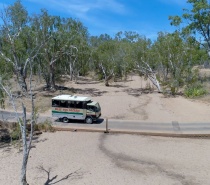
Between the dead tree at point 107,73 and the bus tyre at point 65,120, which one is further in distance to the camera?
the dead tree at point 107,73

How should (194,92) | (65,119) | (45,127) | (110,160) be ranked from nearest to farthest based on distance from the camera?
Answer: (110,160), (45,127), (65,119), (194,92)

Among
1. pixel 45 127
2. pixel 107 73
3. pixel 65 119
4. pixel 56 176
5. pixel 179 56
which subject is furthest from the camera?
pixel 107 73

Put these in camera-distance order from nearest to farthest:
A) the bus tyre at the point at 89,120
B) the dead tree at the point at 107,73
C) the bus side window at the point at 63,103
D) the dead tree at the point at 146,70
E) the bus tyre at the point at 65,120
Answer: the bus side window at the point at 63,103
the bus tyre at the point at 89,120
the bus tyre at the point at 65,120
the dead tree at the point at 146,70
the dead tree at the point at 107,73

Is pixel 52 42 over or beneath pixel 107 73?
over

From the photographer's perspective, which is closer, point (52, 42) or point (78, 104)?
point (78, 104)

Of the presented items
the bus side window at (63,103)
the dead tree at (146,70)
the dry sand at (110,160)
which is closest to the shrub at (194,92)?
the dead tree at (146,70)

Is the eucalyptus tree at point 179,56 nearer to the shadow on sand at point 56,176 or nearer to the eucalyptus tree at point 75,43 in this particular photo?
the eucalyptus tree at point 75,43

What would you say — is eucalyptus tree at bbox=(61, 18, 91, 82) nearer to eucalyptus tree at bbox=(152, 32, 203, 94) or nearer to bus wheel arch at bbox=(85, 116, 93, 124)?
eucalyptus tree at bbox=(152, 32, 203, 94)

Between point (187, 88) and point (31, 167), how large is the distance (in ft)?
92.6

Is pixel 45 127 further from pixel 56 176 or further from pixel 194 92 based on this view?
pixel 194 92

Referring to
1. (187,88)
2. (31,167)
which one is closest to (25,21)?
(31,167)

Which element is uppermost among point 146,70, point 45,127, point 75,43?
point 75,43

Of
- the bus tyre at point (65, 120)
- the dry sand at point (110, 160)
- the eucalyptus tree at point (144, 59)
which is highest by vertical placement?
the eucalyptus tree at point (144, 59)

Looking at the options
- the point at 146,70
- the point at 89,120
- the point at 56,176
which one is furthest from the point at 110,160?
the point at 146,70
